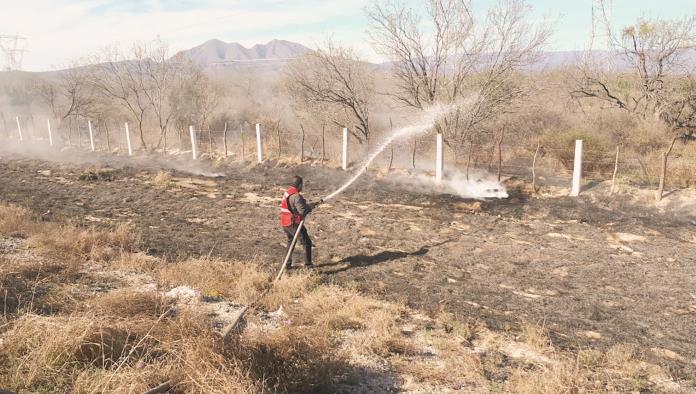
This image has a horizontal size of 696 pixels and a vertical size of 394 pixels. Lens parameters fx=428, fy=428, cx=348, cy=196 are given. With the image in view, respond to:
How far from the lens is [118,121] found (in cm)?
3438

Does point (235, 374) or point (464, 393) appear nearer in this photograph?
point (235, 374)

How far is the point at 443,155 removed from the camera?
1688 centimetres

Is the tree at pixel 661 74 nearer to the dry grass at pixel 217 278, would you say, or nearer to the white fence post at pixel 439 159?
the white fence post at pixel 439 159

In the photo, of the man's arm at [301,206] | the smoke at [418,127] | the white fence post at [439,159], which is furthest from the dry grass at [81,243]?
the white fence post at [439,159]

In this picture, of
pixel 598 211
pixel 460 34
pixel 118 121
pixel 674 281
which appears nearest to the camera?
pixel 674 281

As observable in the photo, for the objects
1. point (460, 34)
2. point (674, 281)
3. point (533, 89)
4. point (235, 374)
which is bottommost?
point (674, 281)

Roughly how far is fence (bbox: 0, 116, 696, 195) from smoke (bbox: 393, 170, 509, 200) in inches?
13.2

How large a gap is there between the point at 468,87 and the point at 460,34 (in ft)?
6.51

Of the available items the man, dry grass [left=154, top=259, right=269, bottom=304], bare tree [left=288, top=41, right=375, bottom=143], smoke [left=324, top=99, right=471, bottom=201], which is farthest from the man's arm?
bare tree [left=288, top=41, right=375, bottom=143]

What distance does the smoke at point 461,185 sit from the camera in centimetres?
1344

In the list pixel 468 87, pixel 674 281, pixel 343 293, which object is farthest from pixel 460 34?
pixel 343 293

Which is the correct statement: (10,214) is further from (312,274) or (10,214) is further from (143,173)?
(143,173)

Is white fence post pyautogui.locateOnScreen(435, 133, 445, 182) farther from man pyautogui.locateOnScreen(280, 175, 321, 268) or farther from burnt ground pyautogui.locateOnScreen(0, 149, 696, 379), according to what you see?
man pyautogui.locateOnScreen(280, 175, 321, 268)

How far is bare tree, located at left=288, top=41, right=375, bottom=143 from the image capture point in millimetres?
19672
